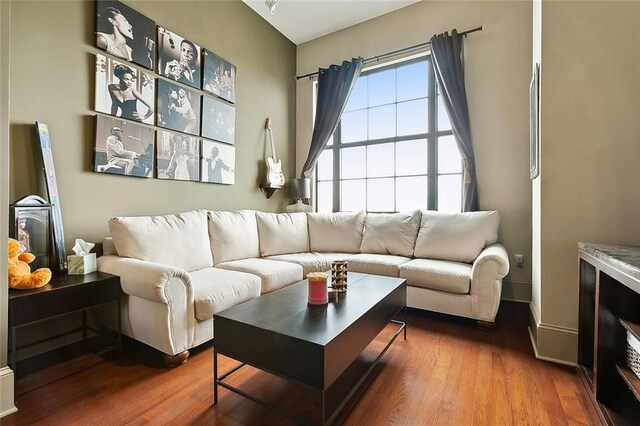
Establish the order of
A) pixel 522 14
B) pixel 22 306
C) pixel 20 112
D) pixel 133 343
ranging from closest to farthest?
pixel 22 306, pixel 20 112, pixel 133 343, pixel 522 14

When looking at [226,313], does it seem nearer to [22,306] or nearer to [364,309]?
[364,309]

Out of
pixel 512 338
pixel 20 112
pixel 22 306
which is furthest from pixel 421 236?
pixel 20 112

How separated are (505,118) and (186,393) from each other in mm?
3459

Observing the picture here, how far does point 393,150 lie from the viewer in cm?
366

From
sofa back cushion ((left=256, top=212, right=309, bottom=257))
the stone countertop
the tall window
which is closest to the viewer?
the stone countertop

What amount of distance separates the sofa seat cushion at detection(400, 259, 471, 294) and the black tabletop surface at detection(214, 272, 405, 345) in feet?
2.20

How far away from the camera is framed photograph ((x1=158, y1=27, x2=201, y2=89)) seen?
2.55m

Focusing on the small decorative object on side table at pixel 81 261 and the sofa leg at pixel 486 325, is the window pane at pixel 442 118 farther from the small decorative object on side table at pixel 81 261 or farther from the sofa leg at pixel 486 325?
the small decorative object on side table at pixel 81 261

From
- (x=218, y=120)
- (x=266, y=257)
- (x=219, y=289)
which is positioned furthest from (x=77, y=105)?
(x=266, y=257)

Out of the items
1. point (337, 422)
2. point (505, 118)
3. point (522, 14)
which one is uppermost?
point (522, 14)

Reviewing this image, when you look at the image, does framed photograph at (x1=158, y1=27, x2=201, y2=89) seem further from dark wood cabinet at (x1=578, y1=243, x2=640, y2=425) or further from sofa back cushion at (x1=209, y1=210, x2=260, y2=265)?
dark wood cabinet at (x1=578, y1=243, x2=640, y2=425)

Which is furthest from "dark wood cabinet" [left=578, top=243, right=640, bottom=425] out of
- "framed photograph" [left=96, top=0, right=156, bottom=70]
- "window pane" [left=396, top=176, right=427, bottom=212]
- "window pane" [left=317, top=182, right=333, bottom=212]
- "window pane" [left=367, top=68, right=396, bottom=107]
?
"framed photograph" [left=96, top=0, right=156, bottom=70]

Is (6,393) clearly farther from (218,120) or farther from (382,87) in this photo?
(382,87)

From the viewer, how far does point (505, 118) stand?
2.94m
